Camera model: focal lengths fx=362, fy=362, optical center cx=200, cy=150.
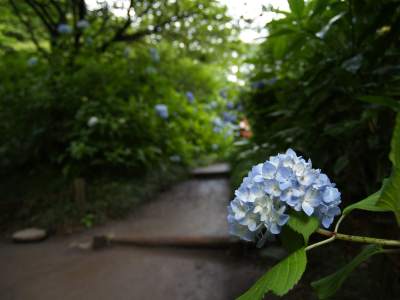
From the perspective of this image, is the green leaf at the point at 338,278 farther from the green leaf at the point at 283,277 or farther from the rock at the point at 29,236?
the rock at the point at 29,236

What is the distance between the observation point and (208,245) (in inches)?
104

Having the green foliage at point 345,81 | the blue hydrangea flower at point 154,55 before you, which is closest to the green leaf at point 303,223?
the green foliage at point 345,81

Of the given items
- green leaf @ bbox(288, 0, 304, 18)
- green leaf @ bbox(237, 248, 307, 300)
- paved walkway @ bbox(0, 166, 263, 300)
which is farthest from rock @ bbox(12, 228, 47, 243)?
green leaf @ bbox(237, 248, 307, 300)

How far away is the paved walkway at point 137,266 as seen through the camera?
6.78 feet

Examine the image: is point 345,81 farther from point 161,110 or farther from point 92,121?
point 161,110

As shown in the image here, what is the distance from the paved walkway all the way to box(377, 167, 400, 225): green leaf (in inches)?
52.9

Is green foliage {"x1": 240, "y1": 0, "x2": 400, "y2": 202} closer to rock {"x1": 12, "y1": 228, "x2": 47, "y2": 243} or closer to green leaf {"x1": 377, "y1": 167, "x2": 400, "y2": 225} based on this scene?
green leaf {"x1": 377, "y1": 167, "x2": 400, "y2": 225}

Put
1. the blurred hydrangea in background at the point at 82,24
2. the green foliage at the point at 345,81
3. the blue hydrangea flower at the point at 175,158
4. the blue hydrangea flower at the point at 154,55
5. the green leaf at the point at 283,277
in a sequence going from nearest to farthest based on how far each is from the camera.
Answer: the green leaf at the point at 283,277, the green foliage at the point at 345,81, the blurred hydrangea in background at the point at 82,24, the blue hydrangea flower at the point at 175,158, the blue hydrangea flower at the point at 154,55

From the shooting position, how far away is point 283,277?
0.63 m

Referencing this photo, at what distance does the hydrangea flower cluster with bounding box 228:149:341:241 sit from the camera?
68 centimetres

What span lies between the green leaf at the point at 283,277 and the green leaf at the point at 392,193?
0.17 meters

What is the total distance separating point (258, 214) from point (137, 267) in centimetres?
194

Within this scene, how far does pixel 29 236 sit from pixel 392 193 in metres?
3.32

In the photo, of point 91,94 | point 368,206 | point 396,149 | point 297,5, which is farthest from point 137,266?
point 91,94
